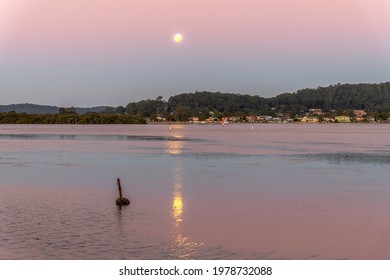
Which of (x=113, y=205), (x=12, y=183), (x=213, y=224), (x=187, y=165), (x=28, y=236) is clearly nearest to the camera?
(x=28, y=236)

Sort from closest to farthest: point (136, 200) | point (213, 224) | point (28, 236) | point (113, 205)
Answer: point (28, 236) < point (213, 224) < point (113, 205) < point (136, 200)

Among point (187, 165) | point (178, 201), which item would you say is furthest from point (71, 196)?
point (187, 165)

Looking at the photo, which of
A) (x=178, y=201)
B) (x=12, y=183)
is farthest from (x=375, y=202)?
(x=12, y=183)

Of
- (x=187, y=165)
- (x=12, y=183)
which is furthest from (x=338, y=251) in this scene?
(x=187, y=165)

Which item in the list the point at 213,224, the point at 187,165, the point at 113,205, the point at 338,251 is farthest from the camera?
the point at 187,165

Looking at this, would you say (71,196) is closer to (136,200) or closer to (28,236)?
(136,200)

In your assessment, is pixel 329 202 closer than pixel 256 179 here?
Yes

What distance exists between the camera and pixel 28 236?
17.2m

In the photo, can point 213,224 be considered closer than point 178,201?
Yes

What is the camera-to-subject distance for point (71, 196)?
25906 mm

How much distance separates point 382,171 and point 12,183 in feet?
82.7
